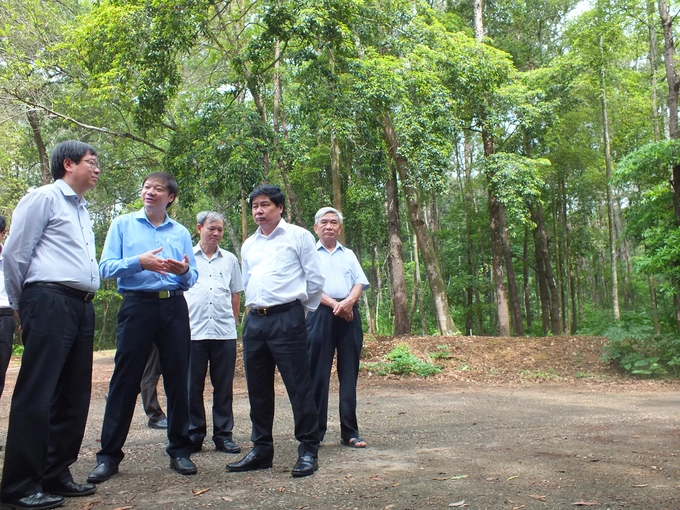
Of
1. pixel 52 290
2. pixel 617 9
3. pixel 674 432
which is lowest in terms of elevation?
pixel 674 432

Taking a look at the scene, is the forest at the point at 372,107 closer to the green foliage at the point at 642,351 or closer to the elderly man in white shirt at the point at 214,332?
the green foliage at the point at 642,351

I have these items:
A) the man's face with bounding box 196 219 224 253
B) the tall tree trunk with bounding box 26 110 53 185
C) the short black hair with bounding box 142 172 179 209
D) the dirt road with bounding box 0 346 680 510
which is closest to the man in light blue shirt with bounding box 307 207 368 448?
the dirt road with bounding box 0 346 680 510

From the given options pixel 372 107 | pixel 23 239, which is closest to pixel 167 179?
pixel 23 239

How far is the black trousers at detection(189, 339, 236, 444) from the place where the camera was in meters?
4.98

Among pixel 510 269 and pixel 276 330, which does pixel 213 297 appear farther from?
pixel 510 269

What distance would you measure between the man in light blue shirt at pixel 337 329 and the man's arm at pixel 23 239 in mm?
A: 2283

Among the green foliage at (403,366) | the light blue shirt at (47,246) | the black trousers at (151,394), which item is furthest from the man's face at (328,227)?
the green foliage at (403,366)

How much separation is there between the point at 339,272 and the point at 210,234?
1245 millimetres

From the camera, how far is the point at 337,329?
17.1 feet

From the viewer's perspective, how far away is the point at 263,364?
4.30 m

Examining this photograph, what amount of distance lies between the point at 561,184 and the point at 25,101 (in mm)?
18860

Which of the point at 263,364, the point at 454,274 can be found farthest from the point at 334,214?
the point at 454,274

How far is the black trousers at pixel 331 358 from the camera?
5.05 metres

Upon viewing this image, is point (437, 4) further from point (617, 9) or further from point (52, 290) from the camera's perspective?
point (52, 290)
